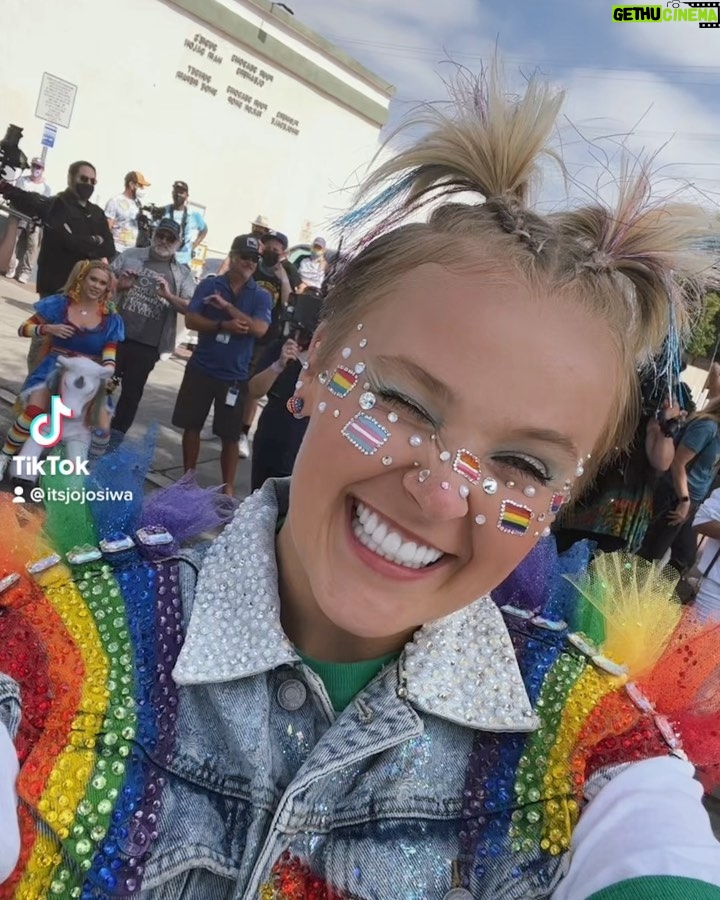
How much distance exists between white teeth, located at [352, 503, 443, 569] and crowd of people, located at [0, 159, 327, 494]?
2523mm

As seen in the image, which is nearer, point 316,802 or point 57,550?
point 316,802

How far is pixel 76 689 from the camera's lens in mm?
956

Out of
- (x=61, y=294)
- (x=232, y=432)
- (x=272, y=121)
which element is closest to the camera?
(x=61, y=294)

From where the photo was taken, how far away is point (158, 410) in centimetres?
616

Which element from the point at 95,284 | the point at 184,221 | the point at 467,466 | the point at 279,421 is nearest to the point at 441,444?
the point at 467,466

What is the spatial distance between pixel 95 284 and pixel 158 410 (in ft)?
7.09

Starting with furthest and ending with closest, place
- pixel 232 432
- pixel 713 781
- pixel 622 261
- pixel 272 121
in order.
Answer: pixel 272 121, pixel 232 432, pixel 713 781, pixel 622 261

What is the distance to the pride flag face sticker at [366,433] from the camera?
93 centimetres

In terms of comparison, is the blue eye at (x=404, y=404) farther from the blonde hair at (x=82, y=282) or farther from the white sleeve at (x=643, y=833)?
the blonde hair at (x=82, y=282)

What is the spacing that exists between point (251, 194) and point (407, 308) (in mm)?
15499

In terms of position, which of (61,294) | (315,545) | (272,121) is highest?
(272,121)

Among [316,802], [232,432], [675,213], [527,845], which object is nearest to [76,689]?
[316,802]

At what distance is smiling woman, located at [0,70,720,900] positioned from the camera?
902mm

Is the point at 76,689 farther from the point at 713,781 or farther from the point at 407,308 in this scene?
the point at 713,781
